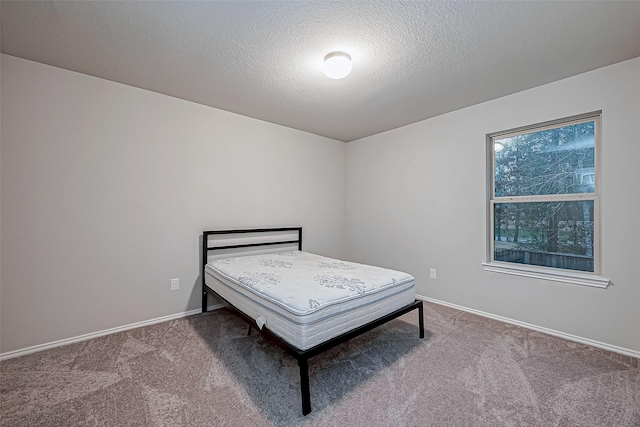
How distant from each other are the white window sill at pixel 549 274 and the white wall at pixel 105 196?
284 cm

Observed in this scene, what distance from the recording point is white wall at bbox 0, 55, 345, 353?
2.20 metres

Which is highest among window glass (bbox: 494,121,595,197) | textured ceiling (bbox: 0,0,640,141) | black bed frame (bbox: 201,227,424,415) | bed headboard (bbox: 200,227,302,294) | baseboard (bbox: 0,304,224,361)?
textured ceiling (bbox: 0,0,640,141)

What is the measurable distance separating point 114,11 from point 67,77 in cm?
116

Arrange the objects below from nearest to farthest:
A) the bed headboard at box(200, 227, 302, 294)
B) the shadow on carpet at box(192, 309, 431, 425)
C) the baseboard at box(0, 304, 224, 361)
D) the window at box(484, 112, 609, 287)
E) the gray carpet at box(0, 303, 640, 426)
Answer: the gray carpet at box(0, 303, 640, 426)
the shadow on carpet at box(192, 309, 431, 425)
the baseboard at box(0, 304, 224, 361)
the window at box(484, 112, 609, 287)
the bed headboard at box(200, 227, 302, 294)

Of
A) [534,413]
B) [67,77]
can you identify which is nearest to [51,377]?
[67,77]

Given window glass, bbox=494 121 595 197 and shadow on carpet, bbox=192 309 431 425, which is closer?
shadow on carpet, bbox=192 309 431 425

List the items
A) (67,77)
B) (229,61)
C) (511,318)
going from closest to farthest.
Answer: (229,61)
(67,77)
(511,318)

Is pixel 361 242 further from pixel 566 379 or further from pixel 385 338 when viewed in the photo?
pixel 566 379

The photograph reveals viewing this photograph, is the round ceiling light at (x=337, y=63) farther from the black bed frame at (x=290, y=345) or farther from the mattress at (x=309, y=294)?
the black bed frame at (x=290, y=345)

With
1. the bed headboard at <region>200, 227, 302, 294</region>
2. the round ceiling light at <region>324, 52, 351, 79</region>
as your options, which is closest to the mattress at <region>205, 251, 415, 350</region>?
the bed headboard at <region>200, 227, 302, 294</region>

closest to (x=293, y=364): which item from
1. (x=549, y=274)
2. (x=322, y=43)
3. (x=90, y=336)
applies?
(x=90, y=336)

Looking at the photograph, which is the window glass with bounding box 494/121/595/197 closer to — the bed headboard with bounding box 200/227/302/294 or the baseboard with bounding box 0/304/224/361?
the bed headboard with bounding box 200/227/302/294

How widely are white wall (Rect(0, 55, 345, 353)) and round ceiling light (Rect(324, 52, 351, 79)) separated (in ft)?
5.61

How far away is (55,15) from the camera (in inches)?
67.9
